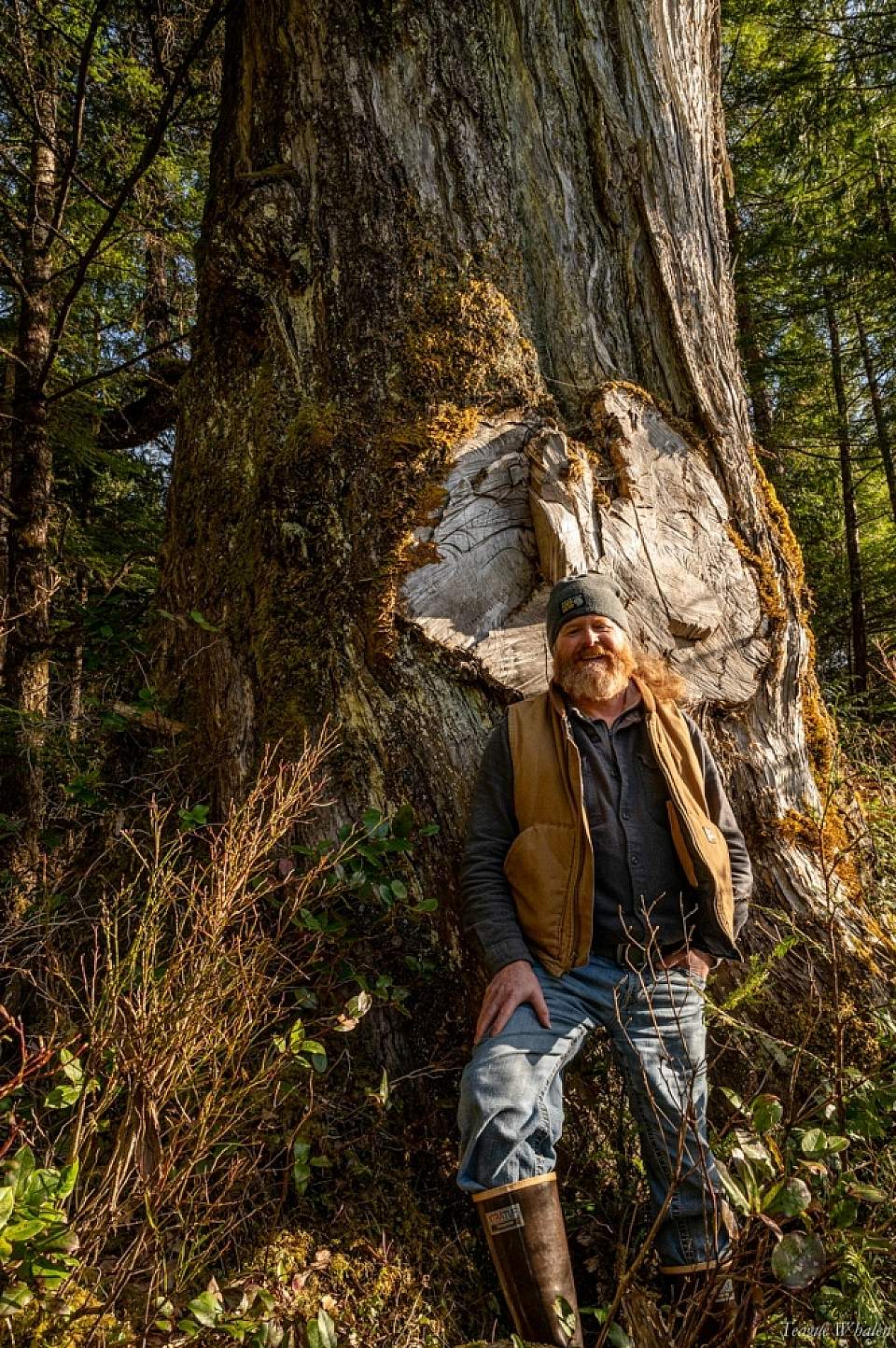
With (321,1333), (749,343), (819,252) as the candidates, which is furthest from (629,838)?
(819,252)

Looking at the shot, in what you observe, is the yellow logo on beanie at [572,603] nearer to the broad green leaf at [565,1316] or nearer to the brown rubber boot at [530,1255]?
the brown rubber boot at [530,1255]

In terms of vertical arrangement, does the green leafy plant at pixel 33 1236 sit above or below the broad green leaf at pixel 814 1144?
above

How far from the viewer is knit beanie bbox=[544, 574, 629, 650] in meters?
→ 3.00

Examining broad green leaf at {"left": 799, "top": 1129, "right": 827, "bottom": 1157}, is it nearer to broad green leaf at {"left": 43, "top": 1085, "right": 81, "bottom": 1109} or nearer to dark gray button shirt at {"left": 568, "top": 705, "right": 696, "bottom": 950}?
dark gray button shirt at {"left": 568, "top": 705, "right": 696, "bottom": 950}

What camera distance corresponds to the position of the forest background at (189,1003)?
6.54ft

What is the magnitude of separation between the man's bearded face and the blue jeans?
0.87 m

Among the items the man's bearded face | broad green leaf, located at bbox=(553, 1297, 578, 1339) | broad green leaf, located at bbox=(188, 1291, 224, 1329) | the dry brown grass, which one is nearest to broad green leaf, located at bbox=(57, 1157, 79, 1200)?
the dry brown grass

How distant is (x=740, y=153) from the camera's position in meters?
10.5

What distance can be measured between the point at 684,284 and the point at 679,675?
1.91 metres

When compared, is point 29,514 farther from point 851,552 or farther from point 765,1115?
point 851,552

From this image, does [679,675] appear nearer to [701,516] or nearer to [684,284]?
[701,516]

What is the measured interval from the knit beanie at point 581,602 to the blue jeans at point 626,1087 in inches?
44.0

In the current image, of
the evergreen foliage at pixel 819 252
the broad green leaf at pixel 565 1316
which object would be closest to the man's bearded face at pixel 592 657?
the broad green leaf at pixel 565 1316

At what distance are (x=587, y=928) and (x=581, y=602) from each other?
1073 millimetres
